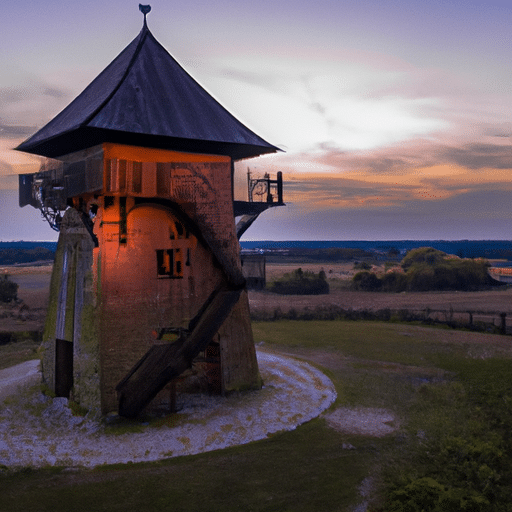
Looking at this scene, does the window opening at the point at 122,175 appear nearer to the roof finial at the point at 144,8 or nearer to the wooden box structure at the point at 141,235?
the wooden box structure at the point at 141,235

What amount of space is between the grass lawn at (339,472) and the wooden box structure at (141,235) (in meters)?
2.74

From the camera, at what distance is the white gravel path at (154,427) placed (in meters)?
11.2

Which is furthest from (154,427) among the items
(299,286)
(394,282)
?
(394,282)

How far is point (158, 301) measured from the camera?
550 inches

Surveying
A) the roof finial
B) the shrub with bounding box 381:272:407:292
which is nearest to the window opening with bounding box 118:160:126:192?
the roof finial

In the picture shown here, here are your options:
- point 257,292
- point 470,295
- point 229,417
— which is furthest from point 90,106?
point 470,295

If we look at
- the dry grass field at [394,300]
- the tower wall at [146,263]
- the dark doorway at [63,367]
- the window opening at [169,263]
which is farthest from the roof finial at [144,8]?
the dry grass field at [394,300]

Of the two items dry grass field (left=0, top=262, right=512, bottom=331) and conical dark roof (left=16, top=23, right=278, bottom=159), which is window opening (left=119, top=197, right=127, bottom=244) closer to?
conical dark roof (left=16, top=23, right=278, bottom=159)

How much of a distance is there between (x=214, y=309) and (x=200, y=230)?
2.19 metres

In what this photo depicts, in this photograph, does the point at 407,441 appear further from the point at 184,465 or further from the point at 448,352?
the point at 448,352

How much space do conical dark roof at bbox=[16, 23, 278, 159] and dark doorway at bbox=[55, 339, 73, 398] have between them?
5467 mm

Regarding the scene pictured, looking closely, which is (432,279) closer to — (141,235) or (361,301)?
(361,301)

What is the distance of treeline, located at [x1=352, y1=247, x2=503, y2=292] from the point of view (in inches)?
2098

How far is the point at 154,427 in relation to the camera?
12586mm
